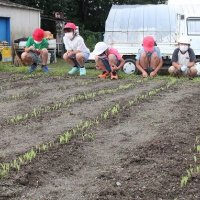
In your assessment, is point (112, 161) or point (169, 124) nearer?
point (112, 161)

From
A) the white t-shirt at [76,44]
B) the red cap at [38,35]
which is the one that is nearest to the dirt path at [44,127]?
the white t-shirt at [76,44]

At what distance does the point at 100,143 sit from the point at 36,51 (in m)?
7.88

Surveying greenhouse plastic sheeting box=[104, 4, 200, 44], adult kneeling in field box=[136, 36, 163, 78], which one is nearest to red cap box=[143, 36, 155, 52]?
adult kneeling in field box=[136, 36, 163, 78]

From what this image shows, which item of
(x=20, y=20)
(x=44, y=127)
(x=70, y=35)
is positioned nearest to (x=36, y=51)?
(x=70, y=35)

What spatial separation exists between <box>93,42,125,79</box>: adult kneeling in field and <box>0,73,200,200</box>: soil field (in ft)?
8.64

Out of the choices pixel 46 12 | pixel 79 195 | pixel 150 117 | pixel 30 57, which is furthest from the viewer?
pixel 46 12

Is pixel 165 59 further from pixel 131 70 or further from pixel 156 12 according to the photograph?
pixel 156 12

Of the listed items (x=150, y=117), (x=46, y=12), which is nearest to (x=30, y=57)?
(x=150, y=117)

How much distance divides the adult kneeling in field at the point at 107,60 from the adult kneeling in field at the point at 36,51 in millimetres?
1548

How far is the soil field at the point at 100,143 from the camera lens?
3.79 metres

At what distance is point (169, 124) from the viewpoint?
591 centimetres

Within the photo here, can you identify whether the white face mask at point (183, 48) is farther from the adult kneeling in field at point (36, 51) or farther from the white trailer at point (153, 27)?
the white trailer at point (153, 27)

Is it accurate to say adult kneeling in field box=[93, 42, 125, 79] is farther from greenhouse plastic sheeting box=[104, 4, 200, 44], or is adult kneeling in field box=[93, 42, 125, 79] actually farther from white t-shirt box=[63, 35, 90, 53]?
greenhouse plastic sheeting box=[104, 4, 200, 44]

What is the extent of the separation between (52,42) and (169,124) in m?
19.8
